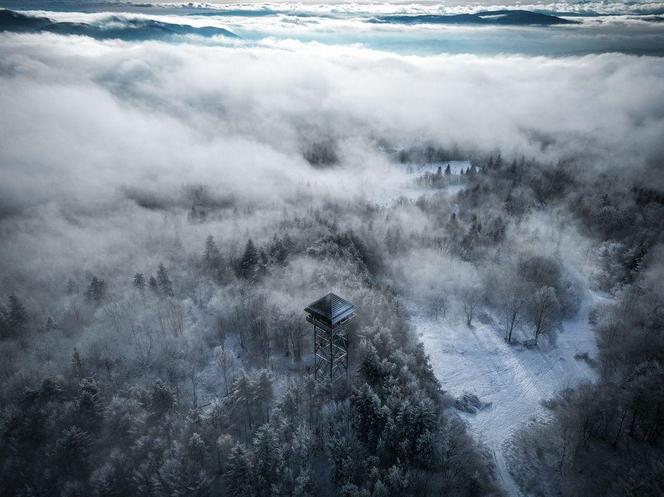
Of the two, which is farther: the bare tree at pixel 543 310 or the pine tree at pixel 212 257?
the pine tree at pixel 212 257

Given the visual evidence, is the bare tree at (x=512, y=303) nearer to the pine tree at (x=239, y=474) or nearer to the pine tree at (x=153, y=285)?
the pine tree at (x=239, y=474)

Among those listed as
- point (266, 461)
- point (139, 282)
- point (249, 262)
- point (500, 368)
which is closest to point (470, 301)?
point (500, 368)

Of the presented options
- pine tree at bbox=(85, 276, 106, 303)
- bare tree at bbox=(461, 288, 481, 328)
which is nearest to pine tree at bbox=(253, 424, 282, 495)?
bare tree at bbox=(461, 288, 481, 328)

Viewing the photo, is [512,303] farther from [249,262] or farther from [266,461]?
[266,461]

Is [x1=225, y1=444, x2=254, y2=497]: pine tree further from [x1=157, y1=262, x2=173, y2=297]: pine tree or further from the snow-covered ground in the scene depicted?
[x1=157, y1=262, x2=173, y2=297]: pine tree

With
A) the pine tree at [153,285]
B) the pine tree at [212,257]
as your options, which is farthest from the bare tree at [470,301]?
the pine tree at [153,285]
